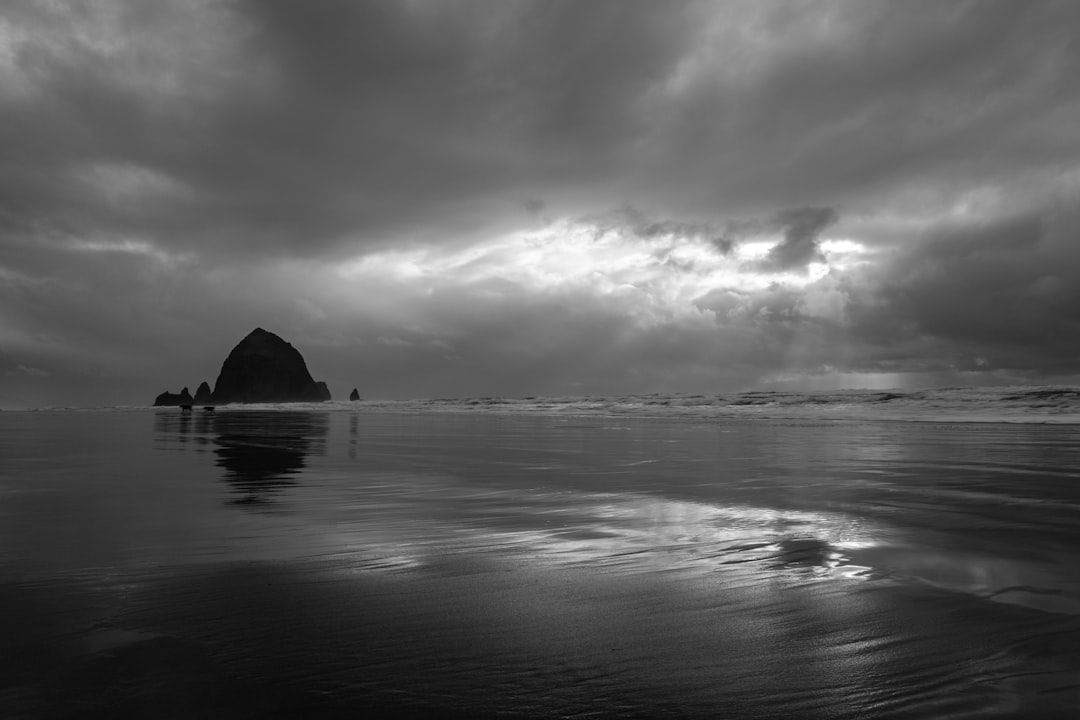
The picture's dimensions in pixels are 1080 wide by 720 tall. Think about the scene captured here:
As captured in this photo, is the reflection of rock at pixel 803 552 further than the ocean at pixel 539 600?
Yes

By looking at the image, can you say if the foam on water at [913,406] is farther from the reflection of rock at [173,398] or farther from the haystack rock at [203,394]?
the haystack rock at [203,394]

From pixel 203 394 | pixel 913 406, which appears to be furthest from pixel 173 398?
pixel 913 406

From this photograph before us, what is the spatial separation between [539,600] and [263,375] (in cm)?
17319

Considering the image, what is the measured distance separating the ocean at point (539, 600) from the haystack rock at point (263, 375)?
159m

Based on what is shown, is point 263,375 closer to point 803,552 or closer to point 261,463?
point 261,463

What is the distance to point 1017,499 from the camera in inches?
315

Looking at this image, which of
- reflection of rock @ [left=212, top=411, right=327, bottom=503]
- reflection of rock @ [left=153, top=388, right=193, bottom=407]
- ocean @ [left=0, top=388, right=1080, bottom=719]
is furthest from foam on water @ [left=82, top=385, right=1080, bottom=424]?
reflection of rock @ [left=153, top=388, right=193, bottom=407]

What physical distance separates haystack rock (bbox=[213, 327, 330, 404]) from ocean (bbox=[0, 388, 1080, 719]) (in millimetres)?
158752

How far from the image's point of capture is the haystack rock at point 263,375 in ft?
525

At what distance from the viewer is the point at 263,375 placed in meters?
162

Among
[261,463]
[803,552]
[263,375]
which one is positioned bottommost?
[803,552]

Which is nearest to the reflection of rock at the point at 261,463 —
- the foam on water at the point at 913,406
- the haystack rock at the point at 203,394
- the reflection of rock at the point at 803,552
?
the reflection of rock at the point at 803,552

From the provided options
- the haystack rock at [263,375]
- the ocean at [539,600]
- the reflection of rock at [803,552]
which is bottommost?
the reflection of rock at [803,552]

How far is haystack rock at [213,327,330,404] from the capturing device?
159875 mm
